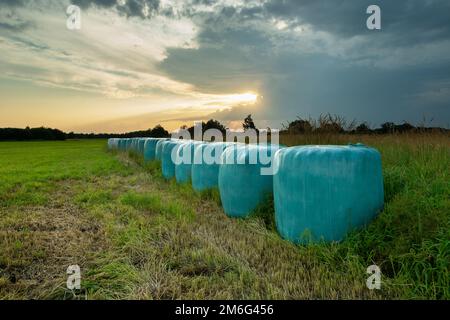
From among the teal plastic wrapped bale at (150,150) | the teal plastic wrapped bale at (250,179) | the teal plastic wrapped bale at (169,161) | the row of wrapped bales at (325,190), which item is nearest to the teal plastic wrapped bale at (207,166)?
the teal plastic wrapped bale at (250,179)

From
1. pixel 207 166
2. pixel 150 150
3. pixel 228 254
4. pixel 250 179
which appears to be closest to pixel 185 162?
pixel 207 166

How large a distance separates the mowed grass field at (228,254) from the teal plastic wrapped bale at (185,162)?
2449mm

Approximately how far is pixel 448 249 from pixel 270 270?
1.38 m

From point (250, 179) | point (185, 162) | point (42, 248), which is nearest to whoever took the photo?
point (42, 248)

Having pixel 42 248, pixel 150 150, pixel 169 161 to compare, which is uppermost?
pixel 150 150

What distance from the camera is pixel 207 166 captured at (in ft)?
21.0

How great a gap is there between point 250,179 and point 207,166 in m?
1.67

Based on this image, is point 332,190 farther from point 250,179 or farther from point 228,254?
point 250,179

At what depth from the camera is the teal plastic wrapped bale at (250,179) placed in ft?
15.8

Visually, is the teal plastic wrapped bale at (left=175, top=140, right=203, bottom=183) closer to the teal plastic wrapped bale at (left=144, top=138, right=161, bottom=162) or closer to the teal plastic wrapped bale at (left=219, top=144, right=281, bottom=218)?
the teal plastic wrapped bale at (left=219, top=144, right=281, bottom=218)

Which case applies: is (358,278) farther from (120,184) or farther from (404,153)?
(120,184)

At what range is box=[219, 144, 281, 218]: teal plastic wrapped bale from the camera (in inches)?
189

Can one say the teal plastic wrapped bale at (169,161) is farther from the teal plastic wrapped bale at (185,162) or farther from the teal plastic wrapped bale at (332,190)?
the teal plastic wrapped bale at (332,190)
